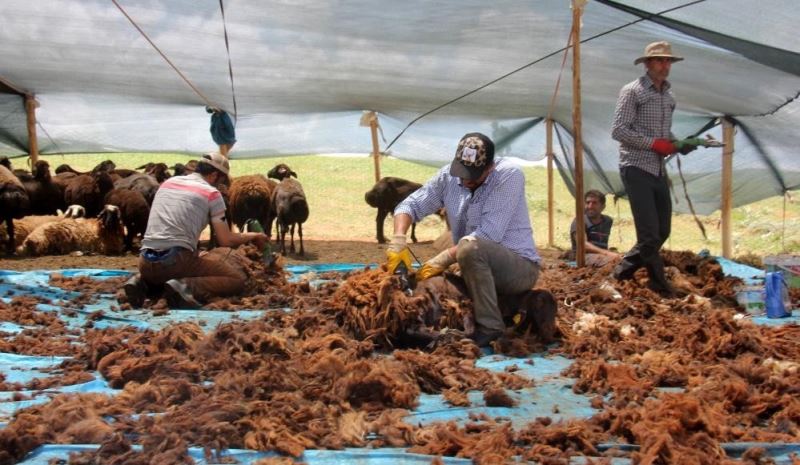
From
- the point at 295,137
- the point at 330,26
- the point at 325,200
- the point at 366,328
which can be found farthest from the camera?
the point at 325,200

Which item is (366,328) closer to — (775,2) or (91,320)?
(91,320)

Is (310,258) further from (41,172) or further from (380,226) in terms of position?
(41,172)

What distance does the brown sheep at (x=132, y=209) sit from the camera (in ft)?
33.1

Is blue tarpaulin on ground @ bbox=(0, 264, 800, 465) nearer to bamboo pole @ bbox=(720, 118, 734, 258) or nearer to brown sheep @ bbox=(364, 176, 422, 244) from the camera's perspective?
bamboo pole @ bbox=(720, 118, 734, 258)

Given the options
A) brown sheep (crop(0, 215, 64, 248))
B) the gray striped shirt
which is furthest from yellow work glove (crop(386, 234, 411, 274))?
brown sheep (crop(0, 215, 64, 248))

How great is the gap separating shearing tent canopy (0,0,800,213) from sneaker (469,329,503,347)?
12.2 feet

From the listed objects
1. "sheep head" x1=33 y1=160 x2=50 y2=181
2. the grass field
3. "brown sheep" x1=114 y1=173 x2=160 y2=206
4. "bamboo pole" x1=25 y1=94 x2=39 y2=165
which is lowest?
the grass field

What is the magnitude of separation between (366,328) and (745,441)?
221 centimetres

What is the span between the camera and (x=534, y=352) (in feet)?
16.5

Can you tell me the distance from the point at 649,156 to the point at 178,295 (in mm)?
3811

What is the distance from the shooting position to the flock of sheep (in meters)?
9.91

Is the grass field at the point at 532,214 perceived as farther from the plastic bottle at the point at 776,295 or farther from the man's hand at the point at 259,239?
the man's hand at the point at 259,239

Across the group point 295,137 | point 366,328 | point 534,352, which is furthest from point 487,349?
point 295,137

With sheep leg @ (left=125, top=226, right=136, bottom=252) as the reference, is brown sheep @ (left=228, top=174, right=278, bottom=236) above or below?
above
